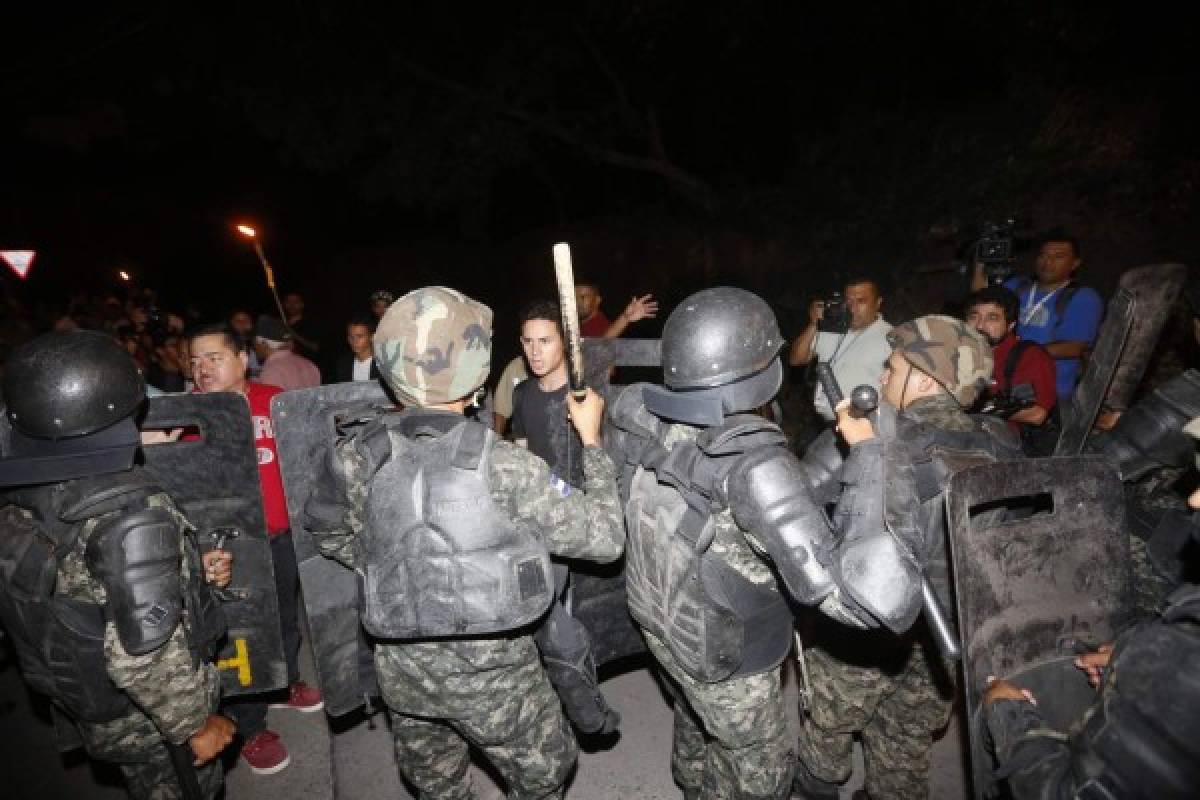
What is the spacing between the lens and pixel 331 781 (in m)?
3.49

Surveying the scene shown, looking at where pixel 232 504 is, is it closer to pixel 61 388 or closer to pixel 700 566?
pixel 61 388

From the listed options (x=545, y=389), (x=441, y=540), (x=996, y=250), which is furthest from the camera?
(x=996, y=250)

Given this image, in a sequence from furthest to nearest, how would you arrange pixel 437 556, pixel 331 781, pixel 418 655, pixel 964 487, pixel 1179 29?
1. pixel 1179 29
2. pixel 331 781
3. pixel 418 655
4. pixel 437 556
5. pixel 964 487

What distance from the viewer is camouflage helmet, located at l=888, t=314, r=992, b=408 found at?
2.64 m

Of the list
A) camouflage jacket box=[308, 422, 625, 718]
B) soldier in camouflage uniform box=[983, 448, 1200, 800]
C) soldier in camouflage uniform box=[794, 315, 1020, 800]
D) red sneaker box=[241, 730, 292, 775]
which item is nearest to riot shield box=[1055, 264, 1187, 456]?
soldier in camouflage uniform box=[794, 315, 1020, 800]

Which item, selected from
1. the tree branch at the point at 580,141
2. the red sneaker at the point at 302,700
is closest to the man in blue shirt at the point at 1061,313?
the red sneaker at the point at 302,700

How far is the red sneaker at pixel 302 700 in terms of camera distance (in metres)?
3.99

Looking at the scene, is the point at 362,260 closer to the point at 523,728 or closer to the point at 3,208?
the point at 3,208

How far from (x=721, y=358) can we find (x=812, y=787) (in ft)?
7.80

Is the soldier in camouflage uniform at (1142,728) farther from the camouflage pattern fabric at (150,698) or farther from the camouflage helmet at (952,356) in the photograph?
the camouflage pattern fabric at (150,698)

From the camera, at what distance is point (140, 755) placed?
8.12 ft

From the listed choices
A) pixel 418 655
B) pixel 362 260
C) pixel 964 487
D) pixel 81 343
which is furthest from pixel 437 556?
pixel 362 260

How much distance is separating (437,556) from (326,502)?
0.67 meters

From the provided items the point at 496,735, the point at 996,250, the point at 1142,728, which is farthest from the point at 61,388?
the point at 996,250
